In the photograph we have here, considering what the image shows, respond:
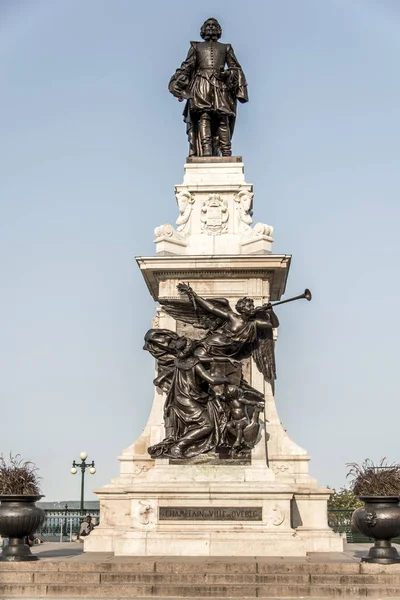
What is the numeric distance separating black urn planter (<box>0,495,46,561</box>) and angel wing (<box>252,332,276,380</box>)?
17.7ft

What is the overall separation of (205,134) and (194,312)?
4804 millimetres

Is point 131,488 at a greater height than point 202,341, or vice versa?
point 202,341

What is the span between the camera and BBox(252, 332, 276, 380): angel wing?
1830cm

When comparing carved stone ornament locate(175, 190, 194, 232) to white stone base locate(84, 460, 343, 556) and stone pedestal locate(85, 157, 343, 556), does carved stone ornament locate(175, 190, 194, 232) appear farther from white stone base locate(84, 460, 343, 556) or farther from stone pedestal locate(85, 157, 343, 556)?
white stone base locate(84, 460, 343, 556)

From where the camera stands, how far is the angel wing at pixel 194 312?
18.1m

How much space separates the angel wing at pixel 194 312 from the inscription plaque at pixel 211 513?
360cm

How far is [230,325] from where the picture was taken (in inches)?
706

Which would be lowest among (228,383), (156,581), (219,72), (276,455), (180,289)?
(156,581)

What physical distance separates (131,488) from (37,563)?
2.66 metres

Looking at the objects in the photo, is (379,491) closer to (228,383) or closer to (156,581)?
(228,383)

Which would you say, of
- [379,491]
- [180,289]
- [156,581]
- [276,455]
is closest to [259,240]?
[180,289]

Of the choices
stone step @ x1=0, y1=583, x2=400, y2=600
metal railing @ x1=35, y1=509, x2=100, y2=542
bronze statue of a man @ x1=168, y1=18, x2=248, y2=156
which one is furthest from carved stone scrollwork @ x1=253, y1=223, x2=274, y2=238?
metal railing @ x1=35, y1=509, x2=100, y2=542

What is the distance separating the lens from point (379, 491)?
16984 millimetres

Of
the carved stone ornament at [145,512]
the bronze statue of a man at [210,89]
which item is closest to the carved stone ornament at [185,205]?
the bronze statue of a man at [210,89]
